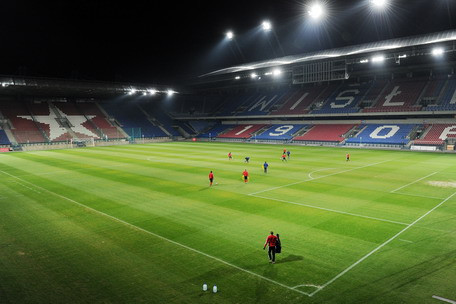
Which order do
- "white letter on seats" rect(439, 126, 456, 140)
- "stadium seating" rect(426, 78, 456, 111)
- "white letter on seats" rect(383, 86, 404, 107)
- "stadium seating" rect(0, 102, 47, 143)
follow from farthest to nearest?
"stadium seating" rect(0, 102, 47, 143) → "white letter on seats" rect(383, 86, 404, 107) → "stadium seating" rect(426, 78, 456, 111) → "white letter on seats" rect(439, 126, 456, 140)

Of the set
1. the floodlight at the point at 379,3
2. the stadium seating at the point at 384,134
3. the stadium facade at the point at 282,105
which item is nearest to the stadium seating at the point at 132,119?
the stadium facade at the point at 282,105

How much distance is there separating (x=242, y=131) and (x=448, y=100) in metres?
39.4

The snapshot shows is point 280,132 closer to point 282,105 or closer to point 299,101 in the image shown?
point 282,105

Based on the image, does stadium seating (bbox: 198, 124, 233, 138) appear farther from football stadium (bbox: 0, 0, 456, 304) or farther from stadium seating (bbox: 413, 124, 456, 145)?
stadium seating (bbox: 413, 124, 456, 145)

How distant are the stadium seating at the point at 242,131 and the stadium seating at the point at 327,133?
40.7ft

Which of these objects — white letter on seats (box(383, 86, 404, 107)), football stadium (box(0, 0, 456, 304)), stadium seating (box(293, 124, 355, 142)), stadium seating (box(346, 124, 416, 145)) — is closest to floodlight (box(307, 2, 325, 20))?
football stadium (box(0, 0, 456, 304))

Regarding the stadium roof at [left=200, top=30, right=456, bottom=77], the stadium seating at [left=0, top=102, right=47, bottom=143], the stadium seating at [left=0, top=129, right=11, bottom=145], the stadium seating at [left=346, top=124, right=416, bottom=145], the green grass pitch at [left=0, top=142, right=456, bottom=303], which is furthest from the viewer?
the stadium seating at [left=0, top=102, right=47, bottom=143]

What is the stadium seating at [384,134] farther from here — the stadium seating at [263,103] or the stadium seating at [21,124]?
the stadium seating at [21,124]

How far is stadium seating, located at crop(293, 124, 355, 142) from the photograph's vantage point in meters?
58.4

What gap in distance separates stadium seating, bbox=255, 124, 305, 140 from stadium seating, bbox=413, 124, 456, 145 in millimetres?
22995

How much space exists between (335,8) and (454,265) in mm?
45084

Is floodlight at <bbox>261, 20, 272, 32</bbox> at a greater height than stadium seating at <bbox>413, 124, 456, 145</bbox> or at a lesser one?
greater

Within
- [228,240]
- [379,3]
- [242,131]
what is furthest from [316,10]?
[228,240]

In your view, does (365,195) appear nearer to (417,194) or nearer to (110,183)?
(417,194)
